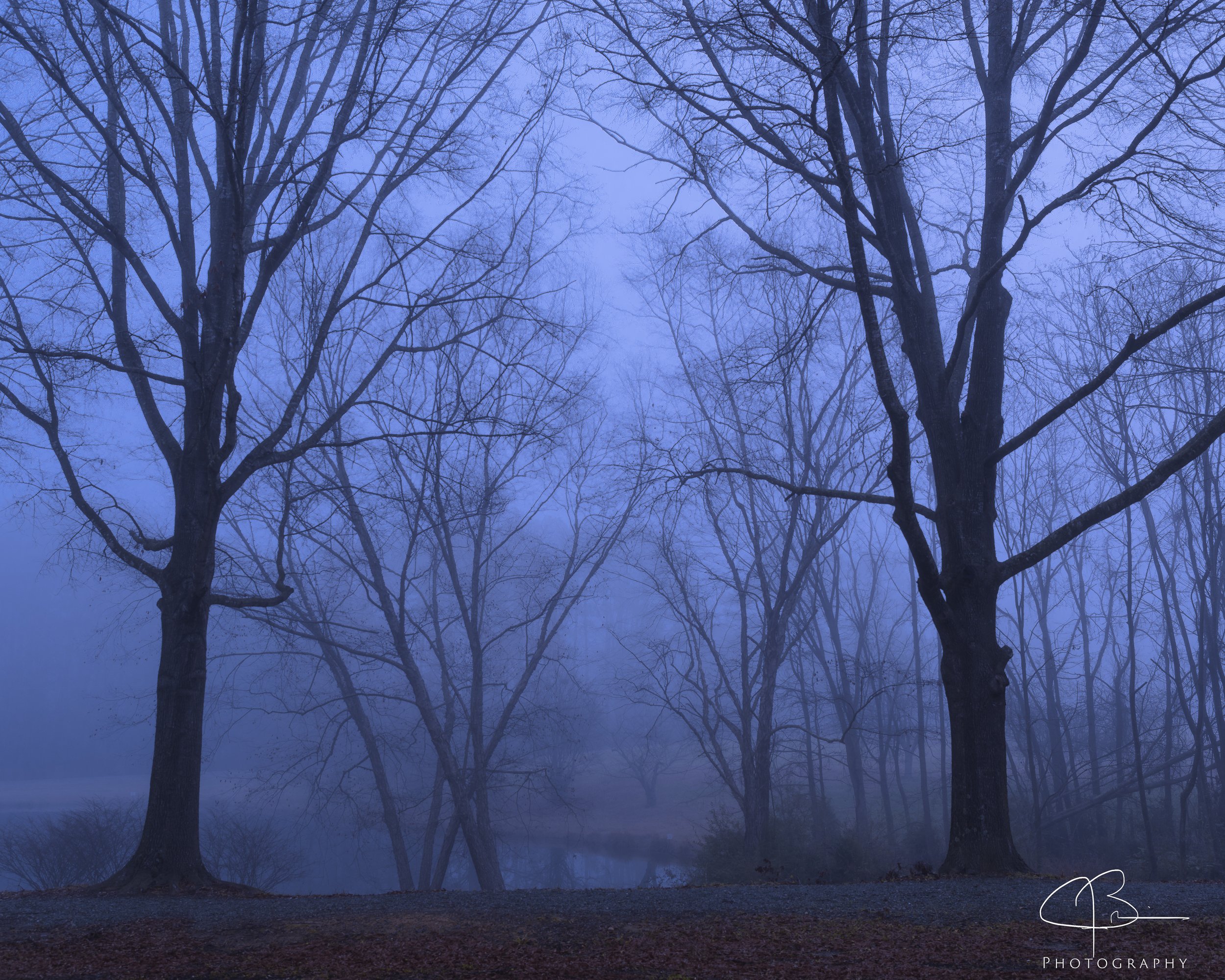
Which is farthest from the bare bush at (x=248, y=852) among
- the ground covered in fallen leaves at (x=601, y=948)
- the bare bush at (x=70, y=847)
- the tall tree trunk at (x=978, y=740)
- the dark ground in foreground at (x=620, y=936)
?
the tall tree trunk at (x=978, y=740)

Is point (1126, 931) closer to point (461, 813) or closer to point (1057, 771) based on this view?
point (461, 813)

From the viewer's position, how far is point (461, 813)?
46.7 feet

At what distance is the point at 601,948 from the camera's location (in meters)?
3.96

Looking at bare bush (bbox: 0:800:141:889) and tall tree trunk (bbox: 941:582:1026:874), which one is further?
bare bush (bbox: 0:800:141:889)

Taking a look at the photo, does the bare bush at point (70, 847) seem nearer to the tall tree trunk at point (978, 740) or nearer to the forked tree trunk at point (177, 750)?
the forked tree trunk at point (177, 750)

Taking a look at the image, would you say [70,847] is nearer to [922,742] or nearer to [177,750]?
[177,750]

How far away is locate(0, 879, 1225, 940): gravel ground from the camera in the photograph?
4.69 meters

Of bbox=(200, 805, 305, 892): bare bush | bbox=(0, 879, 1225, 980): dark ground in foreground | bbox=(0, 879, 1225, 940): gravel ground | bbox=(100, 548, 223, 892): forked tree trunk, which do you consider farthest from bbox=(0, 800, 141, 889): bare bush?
bbox=(0, 879, 1225, 980): dark ground in foreground

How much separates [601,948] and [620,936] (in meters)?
0.25

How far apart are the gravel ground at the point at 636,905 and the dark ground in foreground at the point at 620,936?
21 millimetres

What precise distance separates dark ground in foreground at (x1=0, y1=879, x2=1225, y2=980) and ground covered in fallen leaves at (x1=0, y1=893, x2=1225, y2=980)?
13mm

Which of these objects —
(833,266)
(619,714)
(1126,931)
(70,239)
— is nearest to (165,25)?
(70,239)

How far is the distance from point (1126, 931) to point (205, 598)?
674 cm

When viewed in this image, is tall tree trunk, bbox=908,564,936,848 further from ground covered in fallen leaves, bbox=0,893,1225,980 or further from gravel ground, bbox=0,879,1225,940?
ground covered in fallen leaves, bbox=0,893,1225,980
